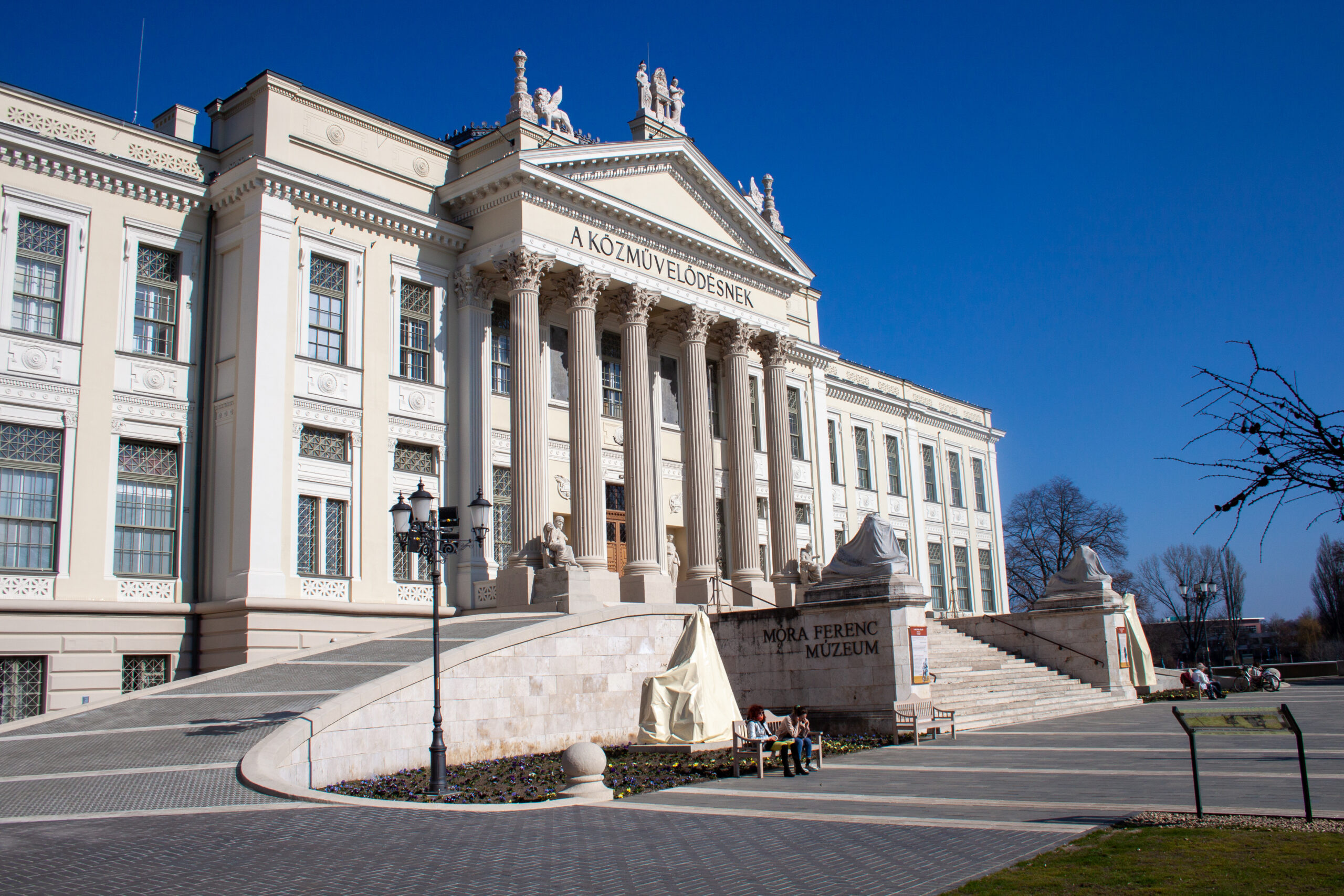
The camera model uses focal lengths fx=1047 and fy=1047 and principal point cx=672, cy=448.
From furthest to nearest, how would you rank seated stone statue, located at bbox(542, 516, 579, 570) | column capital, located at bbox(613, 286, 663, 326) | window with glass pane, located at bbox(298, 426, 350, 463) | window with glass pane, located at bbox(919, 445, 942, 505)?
window with glass pane, located at bbox(919, 445, 942, 505) → column capital, located at bbox(613, 286, 663, 326) → window with glass pane, located at bbox(298, 426, 350, 463) → seated stone statue, located at bbox(542, 516, 579, 570)

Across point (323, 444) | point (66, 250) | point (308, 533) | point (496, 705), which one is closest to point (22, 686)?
point (308, 533)

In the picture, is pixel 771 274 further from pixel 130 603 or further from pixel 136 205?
pixel 130 603

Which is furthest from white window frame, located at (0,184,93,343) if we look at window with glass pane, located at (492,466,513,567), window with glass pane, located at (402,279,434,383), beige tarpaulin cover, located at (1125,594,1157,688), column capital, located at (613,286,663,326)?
beige tarpaulin cover, located at (1125,594,1157,688)

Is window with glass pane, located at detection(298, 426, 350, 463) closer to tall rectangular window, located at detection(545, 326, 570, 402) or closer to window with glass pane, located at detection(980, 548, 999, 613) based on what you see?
tall rectangular window, located at detection(545, 326, 570, 402)

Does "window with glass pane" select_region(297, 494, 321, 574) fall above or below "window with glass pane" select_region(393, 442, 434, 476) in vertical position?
below

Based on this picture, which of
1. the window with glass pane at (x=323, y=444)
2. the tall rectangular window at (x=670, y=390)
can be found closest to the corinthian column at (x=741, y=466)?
the tall rectangular window at (x=670, y=390)

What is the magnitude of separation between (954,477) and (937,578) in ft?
22.0

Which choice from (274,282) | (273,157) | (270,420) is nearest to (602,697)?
(270,420)

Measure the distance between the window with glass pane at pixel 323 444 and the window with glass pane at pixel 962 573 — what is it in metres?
36.4

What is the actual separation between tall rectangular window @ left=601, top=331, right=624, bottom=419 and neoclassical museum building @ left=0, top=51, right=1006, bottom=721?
157 millimetres

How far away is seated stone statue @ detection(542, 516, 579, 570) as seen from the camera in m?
25.9

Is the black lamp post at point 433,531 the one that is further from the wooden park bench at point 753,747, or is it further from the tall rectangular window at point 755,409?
the tall rectangular window at point 755,409

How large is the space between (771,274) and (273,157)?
1732 centimetres

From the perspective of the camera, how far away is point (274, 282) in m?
25.9
